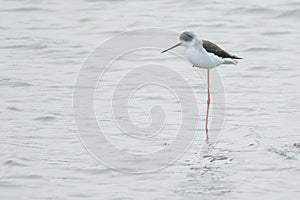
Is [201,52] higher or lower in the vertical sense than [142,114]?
higher

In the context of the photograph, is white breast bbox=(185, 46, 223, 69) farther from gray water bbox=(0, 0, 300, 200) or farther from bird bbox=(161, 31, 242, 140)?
gray water bbox=(0, 0, 300, 200)

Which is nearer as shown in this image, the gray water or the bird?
the gray water

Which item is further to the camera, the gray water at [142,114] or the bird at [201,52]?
the bird at [201,52]

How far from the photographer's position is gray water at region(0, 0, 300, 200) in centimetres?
811

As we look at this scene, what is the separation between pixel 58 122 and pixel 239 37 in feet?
21.5

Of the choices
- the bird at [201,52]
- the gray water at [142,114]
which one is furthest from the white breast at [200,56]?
the gray water at [142,114]

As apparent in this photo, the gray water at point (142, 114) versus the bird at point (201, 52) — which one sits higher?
the bird at point (201, 52)

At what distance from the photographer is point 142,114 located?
11.0m

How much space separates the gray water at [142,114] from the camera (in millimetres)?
8109

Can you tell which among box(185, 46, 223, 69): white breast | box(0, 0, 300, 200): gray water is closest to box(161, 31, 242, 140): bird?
box(185, 46, 223, 69): white breast

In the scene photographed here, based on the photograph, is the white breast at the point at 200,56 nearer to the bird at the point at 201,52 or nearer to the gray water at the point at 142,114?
the bird at the point at 201,52

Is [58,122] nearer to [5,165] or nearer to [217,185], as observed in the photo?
[5,165]

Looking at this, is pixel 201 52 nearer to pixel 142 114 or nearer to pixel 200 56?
pixel 200 56

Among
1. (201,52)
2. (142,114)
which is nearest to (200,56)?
(201,52)
